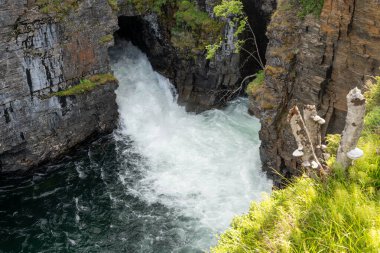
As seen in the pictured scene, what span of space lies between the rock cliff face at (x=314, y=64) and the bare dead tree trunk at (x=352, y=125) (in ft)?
21.5

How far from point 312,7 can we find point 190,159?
28.7ft

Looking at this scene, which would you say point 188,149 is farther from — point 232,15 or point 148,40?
point 148,40

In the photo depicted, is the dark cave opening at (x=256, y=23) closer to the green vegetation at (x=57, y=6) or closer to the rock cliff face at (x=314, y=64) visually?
the rock cliff face at (x=314, y=64)

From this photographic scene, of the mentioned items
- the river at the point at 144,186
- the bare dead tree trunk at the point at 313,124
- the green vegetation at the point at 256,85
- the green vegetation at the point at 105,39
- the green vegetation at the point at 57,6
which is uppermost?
the green vegetation at the point at 57,6

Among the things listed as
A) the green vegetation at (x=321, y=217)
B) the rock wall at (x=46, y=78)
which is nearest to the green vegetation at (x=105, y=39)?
the rock wall at (x=46, y=78)

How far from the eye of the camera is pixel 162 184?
1727 centimetres

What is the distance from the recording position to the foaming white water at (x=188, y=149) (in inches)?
640

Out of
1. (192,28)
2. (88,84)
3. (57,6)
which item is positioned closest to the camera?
(57,6)

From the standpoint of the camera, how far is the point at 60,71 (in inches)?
724

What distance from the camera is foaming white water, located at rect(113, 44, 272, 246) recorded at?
1627 cm

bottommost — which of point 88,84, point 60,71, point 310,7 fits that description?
point 88,84

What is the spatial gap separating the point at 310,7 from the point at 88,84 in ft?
35.7

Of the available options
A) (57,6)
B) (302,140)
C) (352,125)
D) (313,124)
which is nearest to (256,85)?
(57,6)

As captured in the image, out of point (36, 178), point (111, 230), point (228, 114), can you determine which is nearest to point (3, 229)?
point (36, 178)
